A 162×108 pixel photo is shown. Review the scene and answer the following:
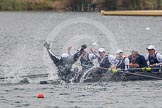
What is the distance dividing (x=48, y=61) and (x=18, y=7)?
273 feet

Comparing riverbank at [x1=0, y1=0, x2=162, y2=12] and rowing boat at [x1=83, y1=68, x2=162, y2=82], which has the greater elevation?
riverbank at [x1=0, y1=0, x2=162, y2=12]

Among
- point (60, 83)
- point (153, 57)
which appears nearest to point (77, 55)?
point (60, 83)

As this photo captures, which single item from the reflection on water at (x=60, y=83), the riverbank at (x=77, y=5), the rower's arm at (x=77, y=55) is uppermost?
the riverbank at (x=77, y=5)

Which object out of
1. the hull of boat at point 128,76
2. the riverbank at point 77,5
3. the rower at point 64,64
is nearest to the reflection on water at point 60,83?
the hull of boat at point 128,76

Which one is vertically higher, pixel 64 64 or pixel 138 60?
pixel 138 60

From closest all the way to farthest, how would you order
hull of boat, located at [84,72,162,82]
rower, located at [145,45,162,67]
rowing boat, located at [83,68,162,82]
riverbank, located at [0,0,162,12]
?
rowing boat, located at [83,68,162,82] → hull of boat, located at [84,72,162,82] → rower, located at [145,45,162,67] → riverbank, located at [0,0,162,12]

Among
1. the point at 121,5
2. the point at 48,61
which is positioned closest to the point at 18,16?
the point at 121,5

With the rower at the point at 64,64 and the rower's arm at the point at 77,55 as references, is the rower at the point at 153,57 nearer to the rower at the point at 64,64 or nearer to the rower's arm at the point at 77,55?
the rower's arm at the point at 77,55

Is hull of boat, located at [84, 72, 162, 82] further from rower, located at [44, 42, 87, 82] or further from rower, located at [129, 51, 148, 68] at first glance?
rower, located at [44, 42, 87, 82]

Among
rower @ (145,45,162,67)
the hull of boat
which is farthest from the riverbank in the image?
the hull of boat

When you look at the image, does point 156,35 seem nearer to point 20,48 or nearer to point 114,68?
point 20,48

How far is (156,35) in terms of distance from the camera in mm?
91000

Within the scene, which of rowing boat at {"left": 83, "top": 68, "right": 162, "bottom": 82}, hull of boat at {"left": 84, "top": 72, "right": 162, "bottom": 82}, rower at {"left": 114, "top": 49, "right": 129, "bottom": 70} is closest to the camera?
rowing boat at {"left": 83, "top": 68, "right": 162, "bottom": 82}

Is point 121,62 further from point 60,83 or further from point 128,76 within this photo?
point 60,83
